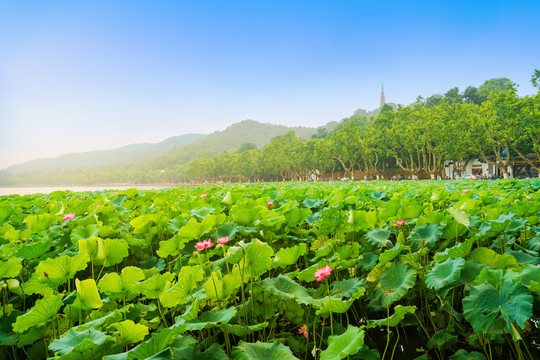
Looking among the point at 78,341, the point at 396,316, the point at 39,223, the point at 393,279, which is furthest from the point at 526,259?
the point at 39,223

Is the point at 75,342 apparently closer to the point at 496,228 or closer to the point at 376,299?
the point at 376,299

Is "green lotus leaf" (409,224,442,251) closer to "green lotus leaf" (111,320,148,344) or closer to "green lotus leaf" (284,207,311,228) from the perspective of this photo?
"green lotus leaf" (284,207,311,228)

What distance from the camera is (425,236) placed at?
5.49ft

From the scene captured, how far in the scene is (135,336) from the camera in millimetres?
978

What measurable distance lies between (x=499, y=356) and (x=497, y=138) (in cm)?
3108

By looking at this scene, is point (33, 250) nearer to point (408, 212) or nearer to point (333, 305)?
point (333, 305)

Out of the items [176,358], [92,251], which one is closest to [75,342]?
[176,358]

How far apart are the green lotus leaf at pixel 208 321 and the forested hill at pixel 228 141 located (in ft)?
469

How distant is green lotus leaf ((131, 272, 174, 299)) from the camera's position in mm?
1163

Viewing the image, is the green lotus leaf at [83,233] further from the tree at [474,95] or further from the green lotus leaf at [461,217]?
the tree at [474,95]

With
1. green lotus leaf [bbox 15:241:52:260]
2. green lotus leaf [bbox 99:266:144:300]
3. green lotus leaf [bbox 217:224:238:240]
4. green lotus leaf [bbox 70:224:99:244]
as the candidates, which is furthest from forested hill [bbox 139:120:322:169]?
green lotus leaf [bbox 99:266:144:300]

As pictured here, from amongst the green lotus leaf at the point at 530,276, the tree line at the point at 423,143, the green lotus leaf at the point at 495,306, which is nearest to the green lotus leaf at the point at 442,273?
the green lotus leaf at the point at 495,306

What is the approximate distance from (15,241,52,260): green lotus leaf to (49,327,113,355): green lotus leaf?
90 centimetres

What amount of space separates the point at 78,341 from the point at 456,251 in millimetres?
1517
